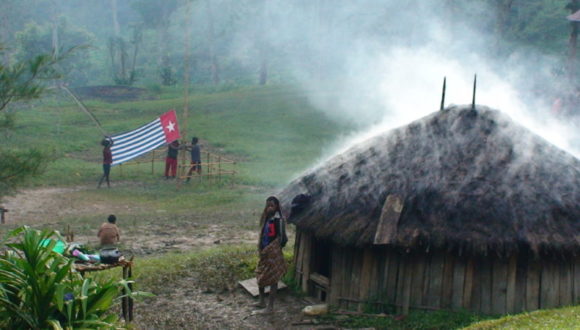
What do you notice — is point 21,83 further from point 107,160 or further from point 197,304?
point 107,160

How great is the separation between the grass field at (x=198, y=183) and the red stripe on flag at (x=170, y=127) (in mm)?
716

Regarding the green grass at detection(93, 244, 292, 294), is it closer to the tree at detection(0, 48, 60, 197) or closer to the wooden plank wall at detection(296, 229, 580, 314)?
the tree at detection(0, 48, 60, 197)

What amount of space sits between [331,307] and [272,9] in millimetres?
44359

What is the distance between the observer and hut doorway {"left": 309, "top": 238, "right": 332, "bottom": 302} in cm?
1080

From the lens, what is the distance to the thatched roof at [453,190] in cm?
941

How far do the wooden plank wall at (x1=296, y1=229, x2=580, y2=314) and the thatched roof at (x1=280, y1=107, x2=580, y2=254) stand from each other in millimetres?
414

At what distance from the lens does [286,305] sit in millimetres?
10695

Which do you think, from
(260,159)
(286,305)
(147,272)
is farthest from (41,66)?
(260,159)

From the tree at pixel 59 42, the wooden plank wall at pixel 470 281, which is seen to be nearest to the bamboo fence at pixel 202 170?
the wooden plank wall at pixel 470 281

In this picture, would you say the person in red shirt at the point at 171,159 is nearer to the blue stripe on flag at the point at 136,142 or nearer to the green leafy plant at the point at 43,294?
the blue stripe on flag at the point at 136,142

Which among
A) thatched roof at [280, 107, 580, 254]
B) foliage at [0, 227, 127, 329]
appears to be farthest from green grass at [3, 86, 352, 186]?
foliage at [0, 227, 127, 329]

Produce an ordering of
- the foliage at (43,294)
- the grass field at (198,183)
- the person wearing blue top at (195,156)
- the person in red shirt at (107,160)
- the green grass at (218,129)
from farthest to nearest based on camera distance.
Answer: the green grass at (218,129), the person wearing blue top at (195,156), the person in red shirt at (107,160), the grass field at (198,183), the foliage at (43,294)

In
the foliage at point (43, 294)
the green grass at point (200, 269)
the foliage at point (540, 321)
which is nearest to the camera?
the foliage at point (43, 294)

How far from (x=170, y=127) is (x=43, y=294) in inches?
682
